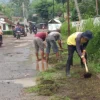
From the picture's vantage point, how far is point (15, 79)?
32.8 ft

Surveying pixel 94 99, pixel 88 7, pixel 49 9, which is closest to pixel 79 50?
pixel 94 99

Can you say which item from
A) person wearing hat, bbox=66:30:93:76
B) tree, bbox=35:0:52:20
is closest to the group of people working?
person wearing hat, bbox=66:30:93:76

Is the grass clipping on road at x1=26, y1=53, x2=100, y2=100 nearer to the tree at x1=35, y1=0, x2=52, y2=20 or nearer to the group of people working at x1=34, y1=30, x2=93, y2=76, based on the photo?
the group of people working at x1=34, y1=30, x2=93, y2=76

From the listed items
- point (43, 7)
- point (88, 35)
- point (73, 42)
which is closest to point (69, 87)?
point (88, 35)

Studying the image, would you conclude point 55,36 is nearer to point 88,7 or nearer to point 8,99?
point 8,99

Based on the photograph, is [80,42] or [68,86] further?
[80,42]

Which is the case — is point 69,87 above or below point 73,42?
below

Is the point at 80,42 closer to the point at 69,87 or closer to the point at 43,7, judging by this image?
the point at 69,87

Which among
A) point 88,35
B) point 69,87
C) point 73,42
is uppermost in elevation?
point 88,35

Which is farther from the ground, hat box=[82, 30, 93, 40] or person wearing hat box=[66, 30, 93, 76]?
hat box=[82, 30, 93, 40]

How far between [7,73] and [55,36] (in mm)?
2406

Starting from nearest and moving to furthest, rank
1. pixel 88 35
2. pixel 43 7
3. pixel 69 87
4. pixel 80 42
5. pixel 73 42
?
pixel 69 87 → pixel 88 35 → pixel 80 42 → pixel 73 42 → pixel 43 7

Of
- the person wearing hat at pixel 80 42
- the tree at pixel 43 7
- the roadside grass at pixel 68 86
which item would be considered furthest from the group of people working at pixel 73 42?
the tree at pixel 43 7

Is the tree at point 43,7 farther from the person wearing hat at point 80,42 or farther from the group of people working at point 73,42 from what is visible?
the person wearing hat at point 80,42
